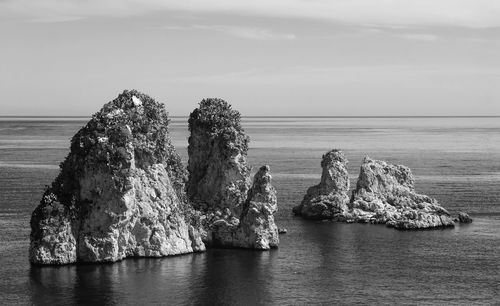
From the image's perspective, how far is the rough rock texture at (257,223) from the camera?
103750 mm

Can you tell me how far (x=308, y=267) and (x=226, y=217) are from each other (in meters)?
20.1

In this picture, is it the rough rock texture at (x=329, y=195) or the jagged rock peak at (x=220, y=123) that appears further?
the rough rock texture at (x=329, y=195)

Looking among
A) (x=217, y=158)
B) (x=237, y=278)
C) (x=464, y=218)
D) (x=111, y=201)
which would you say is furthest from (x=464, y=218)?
(x=111, y=201)

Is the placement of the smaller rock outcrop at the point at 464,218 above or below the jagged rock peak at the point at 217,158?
below

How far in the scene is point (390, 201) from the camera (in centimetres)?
14088

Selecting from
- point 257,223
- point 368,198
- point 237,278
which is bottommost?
point 237,278

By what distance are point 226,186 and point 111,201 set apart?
74.5 ft

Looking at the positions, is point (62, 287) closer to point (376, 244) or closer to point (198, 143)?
point (198, 143)

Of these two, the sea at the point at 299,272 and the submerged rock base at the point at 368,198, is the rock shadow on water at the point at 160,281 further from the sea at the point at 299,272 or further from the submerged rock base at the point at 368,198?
the submerged rock base at the point at 368,198

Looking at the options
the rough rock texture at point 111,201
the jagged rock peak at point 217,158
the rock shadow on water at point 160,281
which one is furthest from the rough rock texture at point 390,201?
the rough rock texture at point 111,201

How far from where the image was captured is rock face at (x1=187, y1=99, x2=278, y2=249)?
342ft

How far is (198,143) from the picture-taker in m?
118

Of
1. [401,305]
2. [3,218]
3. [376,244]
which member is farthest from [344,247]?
[3,218]

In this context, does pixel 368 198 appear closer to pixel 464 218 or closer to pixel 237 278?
pixel 464 218
